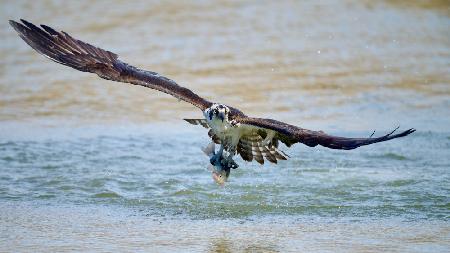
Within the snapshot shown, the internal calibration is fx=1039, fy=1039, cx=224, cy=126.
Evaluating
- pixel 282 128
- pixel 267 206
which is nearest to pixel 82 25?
pixel 267 206

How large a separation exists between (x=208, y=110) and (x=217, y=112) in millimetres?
69

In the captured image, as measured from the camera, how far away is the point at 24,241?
278 inches

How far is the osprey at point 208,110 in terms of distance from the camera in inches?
306

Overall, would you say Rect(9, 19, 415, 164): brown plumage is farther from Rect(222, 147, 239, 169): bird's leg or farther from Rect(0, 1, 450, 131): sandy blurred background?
Rect(0, 1, 450, 131): sandy blurred background

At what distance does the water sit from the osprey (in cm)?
43

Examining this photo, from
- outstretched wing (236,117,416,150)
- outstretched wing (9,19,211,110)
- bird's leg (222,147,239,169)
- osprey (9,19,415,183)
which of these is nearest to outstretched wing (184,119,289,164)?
osprey (9,19,415,183)

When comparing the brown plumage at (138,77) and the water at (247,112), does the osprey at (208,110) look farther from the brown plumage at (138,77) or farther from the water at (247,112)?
the water at (247,112)

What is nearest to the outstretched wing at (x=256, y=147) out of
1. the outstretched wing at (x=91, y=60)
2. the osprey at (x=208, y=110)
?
the osprey at (x=208, y=110)

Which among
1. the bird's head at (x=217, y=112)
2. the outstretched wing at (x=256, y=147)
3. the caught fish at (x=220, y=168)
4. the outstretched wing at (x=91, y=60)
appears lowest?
the caught fish at (x=220, y=168)

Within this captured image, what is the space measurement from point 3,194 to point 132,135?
262 centimetres

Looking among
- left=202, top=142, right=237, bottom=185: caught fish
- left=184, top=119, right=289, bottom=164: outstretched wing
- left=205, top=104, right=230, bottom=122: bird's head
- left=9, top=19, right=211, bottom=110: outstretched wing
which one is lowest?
left=202, top=142, right=237, bottom=185: caught fish

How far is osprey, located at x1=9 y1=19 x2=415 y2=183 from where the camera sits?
7770 millimetres

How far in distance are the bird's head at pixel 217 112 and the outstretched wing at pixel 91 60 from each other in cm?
10

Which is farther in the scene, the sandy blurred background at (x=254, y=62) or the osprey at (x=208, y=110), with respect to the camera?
the sandy blurred background at (x=254, y=62)
